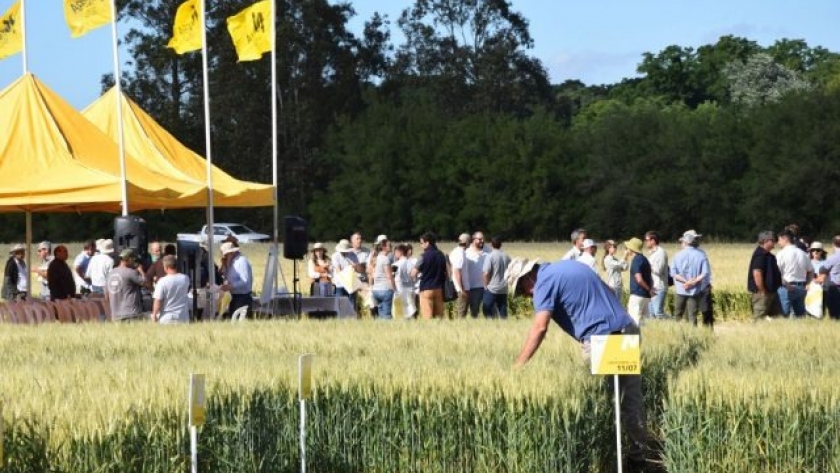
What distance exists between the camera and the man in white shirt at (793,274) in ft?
67.6

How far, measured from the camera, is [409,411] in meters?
9.69

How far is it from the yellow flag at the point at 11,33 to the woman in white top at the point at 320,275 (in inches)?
219

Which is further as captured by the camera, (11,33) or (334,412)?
(11,33)

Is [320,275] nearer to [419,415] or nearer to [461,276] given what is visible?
[461,276]

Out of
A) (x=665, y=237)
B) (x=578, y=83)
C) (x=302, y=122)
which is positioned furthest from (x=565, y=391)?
(x=578, y=83)

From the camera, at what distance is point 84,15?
888 inches

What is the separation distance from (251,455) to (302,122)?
6145 cm

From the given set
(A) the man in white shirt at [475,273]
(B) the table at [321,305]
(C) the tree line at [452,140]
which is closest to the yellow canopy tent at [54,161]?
(B) the table at [321,305]

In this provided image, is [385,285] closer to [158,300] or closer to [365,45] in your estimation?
[158,300]

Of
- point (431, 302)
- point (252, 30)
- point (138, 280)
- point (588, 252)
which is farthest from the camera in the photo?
point (252, 30)

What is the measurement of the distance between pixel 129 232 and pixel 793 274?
8.87 metres

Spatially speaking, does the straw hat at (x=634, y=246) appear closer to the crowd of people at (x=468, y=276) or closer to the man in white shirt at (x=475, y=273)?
the crowd of people at (x=468, y=276)

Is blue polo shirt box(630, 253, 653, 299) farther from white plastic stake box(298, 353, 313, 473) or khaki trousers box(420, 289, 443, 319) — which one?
white plastic stake box(298, 353, 313, 473)

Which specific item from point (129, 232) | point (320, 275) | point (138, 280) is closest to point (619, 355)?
point (138, 280)
